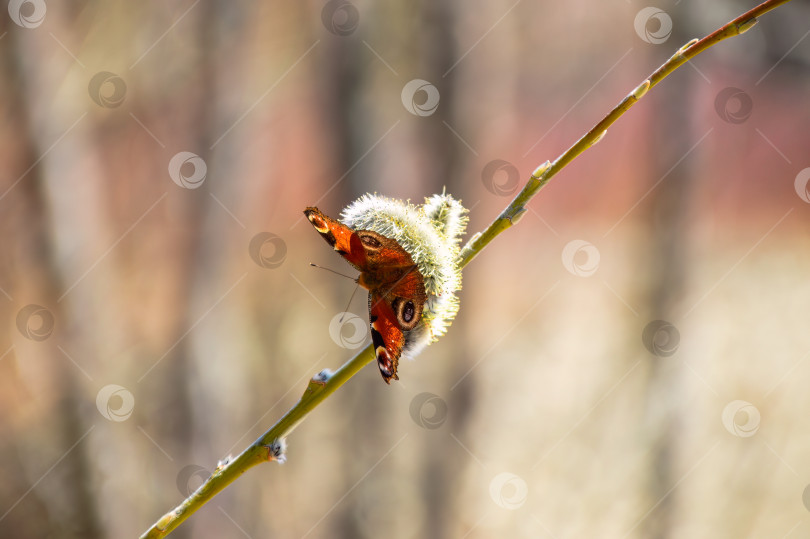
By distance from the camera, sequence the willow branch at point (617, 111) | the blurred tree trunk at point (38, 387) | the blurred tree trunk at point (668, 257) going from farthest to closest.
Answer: the blurred tree trunk at point (668, 257) → the blurred tree trunk at point (38, 387) → the willow branch at point (617, 111)

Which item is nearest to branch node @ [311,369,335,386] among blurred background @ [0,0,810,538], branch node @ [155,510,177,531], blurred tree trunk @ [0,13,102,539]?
branch node @ [155,510,177,531]

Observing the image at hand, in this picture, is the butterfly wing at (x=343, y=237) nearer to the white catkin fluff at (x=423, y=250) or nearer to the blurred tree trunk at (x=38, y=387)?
the white catkin fluff at (x=423, y=250)

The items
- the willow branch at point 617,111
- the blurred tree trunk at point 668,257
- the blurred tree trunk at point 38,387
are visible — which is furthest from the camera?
the blurred tree trunk at point 668,257

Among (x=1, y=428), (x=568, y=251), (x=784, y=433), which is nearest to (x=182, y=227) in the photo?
(x=1, y=428)

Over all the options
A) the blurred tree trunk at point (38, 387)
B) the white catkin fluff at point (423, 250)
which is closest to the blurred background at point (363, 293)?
the blurred tree trunk at point (38, 387)

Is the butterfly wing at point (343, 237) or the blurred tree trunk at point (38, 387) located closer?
the butterfly wing at point (343, 237)

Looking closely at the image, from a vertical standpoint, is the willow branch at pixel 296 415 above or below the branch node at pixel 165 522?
below

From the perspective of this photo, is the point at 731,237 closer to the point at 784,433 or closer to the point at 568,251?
the point at 568,251

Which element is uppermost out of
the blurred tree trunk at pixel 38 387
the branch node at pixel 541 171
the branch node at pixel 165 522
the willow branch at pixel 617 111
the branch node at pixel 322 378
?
the blurred tree trunk at pixel 38 387
